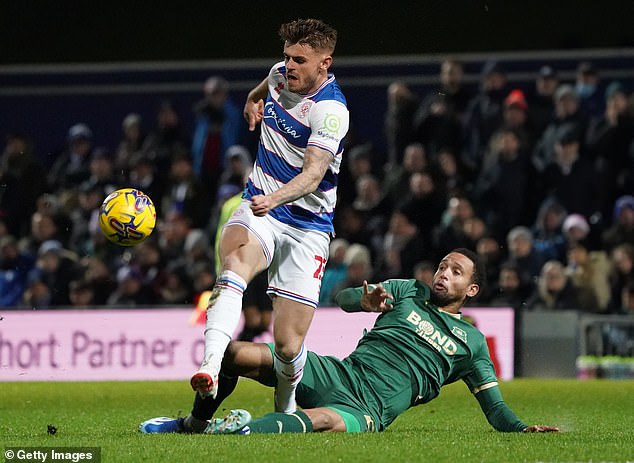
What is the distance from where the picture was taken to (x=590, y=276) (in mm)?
13977

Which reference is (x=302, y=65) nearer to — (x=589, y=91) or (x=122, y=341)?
(x=122, y=341)

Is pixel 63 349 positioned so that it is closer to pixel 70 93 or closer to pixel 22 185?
pixel 22 185

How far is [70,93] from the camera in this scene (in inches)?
723

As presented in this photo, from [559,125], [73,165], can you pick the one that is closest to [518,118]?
[559,125]

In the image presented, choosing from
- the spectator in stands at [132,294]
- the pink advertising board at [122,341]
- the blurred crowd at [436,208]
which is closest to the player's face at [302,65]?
the pink advertising board at [122,341]

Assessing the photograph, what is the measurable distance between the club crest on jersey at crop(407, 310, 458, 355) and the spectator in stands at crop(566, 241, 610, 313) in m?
7.08

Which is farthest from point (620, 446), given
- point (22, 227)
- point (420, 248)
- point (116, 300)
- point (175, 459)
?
point (22, 227)

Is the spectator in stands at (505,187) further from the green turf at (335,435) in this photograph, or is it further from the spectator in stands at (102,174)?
the spectator in stands at (102,174)

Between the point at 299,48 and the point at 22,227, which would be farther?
the point at 22,227

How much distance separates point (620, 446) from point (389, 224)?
8.99 meters

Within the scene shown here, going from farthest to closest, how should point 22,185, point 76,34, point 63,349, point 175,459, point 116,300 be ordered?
point 76,34 → point 22,185 → point 116,300 → point 63,349 → point 175,459

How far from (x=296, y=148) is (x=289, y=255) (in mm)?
648

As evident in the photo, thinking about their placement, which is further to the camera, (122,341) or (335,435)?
(122,341)

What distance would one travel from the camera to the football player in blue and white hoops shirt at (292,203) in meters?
6.77
